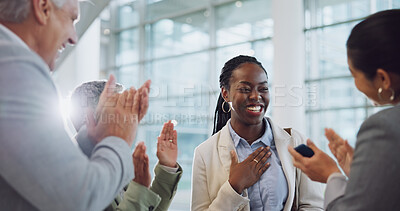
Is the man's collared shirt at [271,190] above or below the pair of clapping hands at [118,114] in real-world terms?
below

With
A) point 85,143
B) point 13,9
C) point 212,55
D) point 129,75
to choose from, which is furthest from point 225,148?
point 129,75

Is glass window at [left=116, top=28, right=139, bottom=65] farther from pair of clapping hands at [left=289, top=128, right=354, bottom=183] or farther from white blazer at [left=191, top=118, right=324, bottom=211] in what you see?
pair of clapping hands at [left=289, top=128, right=354, bottom=183]

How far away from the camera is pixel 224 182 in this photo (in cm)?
225

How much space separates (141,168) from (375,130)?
0.91 metres

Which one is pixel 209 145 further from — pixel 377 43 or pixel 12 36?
pixel 12 36

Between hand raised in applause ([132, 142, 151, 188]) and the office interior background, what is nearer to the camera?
hand raised in applause ([132, 142, 151, 188])

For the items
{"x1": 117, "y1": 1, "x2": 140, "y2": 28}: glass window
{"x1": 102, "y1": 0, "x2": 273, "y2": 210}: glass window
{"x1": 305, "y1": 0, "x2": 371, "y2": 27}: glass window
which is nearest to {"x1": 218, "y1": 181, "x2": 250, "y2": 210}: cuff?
{"x1": 305, "y1": 0, "x2": 371, "y2": 27}: glass window

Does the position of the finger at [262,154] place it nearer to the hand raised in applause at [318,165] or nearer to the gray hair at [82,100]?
the hand raised in applause at [318,165]

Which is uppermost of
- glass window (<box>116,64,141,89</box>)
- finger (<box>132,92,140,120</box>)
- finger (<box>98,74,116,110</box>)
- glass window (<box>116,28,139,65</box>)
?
glass window (<box>116,28,139,65</box>)

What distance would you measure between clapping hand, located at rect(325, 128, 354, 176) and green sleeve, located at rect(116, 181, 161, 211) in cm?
72

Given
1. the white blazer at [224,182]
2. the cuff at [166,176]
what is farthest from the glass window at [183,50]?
the cuff at [166,176]

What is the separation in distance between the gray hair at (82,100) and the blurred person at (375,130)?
1055 millimetres

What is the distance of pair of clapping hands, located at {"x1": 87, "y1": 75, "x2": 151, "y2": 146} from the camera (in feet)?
4.07

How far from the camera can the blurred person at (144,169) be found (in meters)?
A: 1.57
